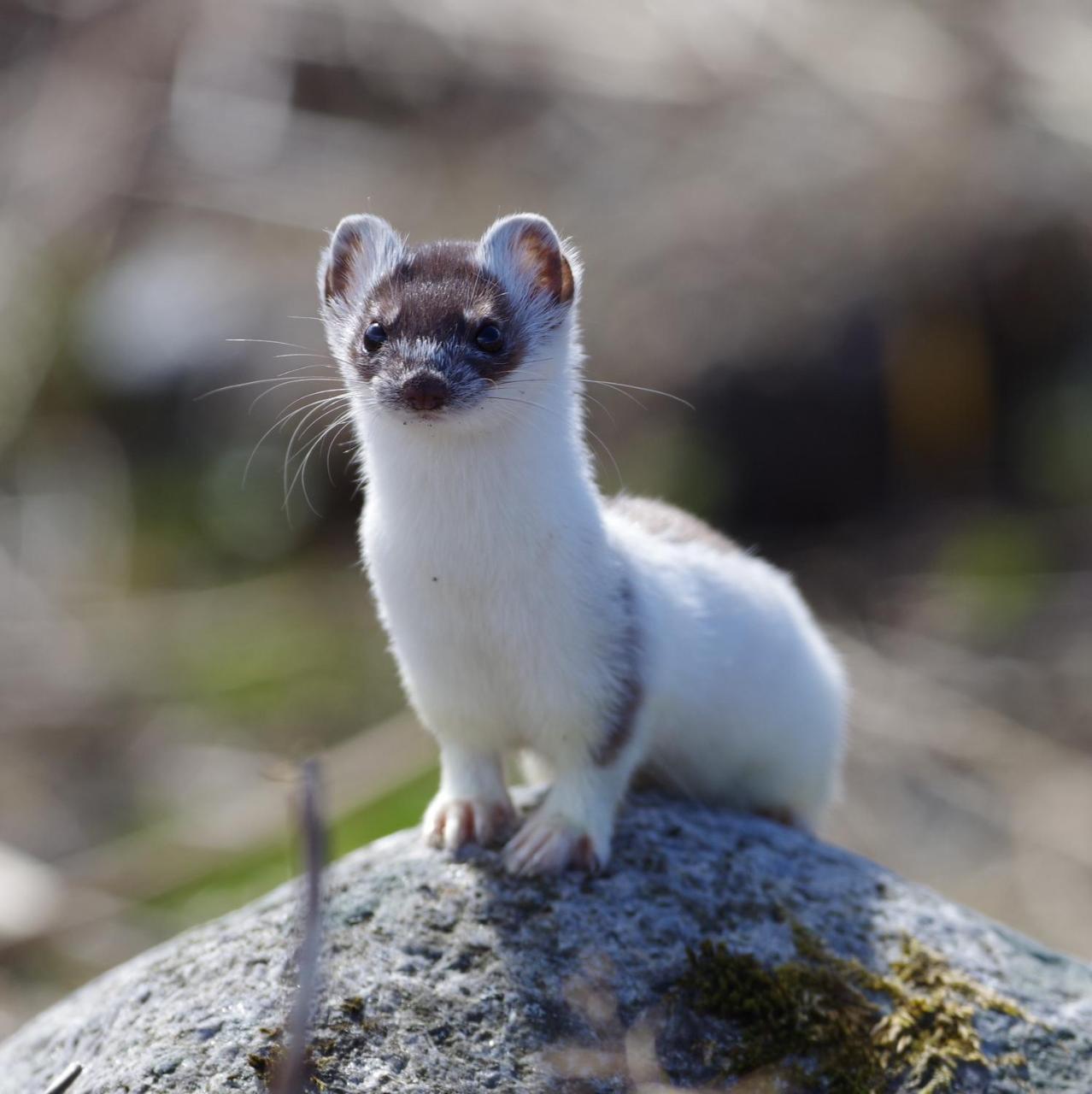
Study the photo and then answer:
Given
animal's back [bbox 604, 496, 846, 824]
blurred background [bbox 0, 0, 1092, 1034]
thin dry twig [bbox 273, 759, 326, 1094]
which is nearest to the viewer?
thin dry twig [bbox 273, 759, 326, 1094]

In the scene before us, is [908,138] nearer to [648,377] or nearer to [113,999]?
[648,377]

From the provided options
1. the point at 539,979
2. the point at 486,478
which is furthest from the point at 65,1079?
the point at 486,478

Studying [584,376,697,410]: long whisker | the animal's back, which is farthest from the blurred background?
the animal's back

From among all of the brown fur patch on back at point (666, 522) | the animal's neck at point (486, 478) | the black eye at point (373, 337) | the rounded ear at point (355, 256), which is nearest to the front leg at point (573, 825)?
the animal's neck at point (486, 478)

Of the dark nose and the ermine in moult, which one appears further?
the ermine in moult

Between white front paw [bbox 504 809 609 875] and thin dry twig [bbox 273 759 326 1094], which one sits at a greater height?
thin dry twig [bbox 273 759 326 1094]

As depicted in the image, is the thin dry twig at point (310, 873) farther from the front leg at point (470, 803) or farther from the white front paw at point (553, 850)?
the front leg at point (470, 803)

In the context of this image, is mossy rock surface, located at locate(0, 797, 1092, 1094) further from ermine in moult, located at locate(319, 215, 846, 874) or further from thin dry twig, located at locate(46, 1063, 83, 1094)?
ermine in moult, located at locate(319, 215, 846, 874)
